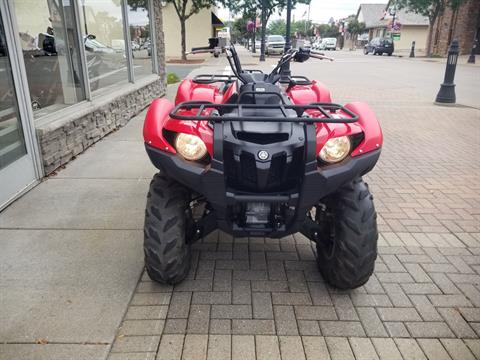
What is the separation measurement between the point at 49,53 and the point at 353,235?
4.71 metres

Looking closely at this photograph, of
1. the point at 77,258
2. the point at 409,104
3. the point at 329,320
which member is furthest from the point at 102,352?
the point at 409,104

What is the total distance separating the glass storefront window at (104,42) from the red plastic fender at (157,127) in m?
4.26

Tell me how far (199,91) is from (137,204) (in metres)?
1.34

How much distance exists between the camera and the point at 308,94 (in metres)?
3.71

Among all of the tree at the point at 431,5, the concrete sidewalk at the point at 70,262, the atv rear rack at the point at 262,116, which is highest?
the tree at the point at 431,5

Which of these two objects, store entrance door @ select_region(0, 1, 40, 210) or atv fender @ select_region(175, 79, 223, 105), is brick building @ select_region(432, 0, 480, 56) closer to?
atv fender @ select_region(175, 79, 223, 105)

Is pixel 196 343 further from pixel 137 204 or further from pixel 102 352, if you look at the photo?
pixel 137 204

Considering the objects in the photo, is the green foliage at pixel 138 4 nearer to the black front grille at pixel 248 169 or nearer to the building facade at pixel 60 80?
the building facade at pixel 60 80

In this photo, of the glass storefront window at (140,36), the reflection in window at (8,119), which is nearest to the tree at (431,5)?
the glass storefront window at (140,36)

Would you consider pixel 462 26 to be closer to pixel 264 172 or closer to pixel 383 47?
pixel 383 47

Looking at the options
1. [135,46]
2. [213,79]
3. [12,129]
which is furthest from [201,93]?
[135,46]

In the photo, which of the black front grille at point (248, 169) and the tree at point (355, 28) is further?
the tree at point (355, 28)

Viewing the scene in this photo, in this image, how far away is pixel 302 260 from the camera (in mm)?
3312

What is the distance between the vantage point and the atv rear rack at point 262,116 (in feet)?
7.75
